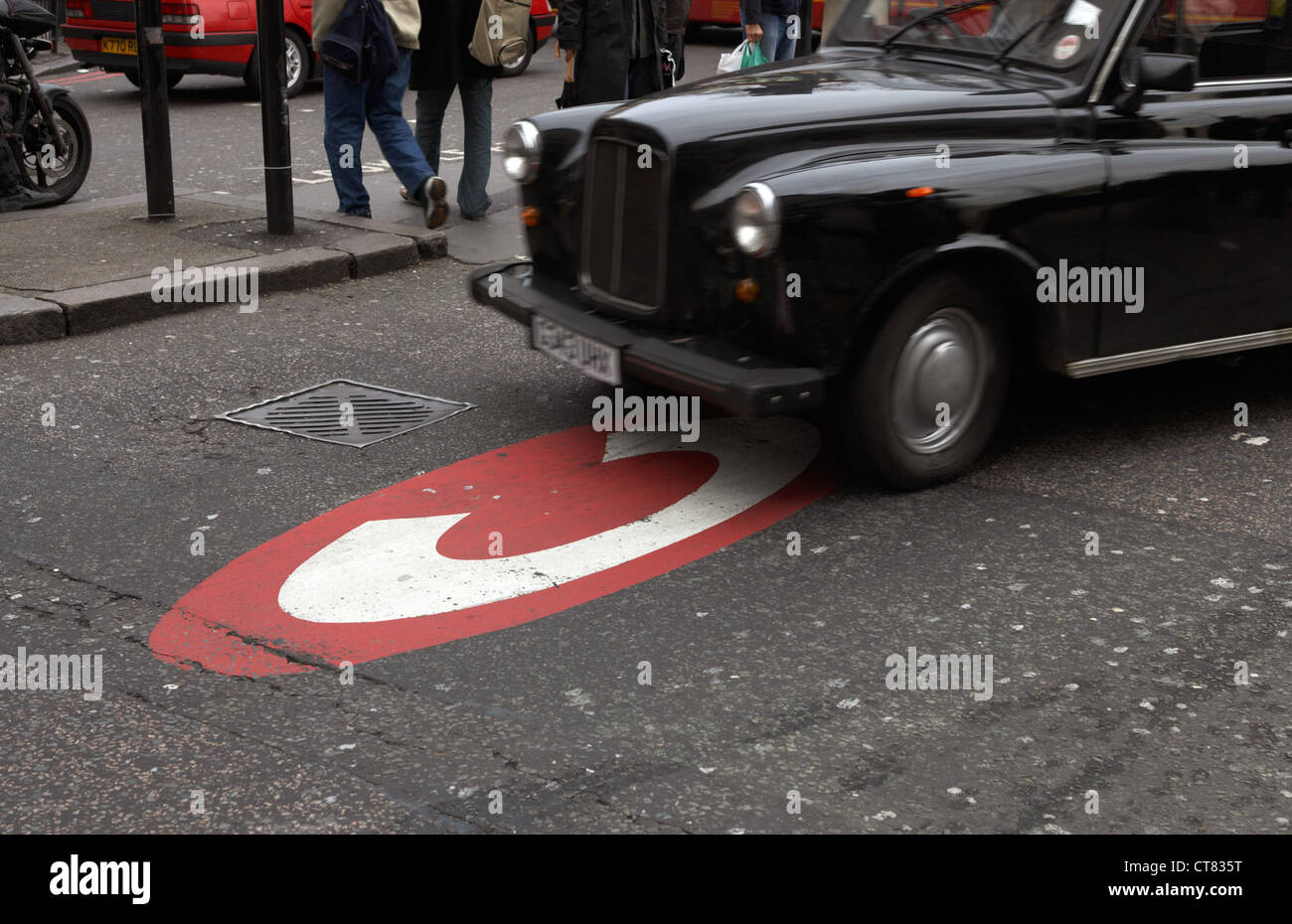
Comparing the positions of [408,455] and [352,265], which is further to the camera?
[352,265]

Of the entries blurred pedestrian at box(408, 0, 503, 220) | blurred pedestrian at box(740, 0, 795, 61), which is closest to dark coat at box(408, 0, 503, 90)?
blurred pedestrian at box(408, 0, 503, 220)

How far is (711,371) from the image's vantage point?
4.63 meters

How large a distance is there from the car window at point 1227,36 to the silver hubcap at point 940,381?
1285 mm

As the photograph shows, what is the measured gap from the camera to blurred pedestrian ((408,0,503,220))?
9.00m

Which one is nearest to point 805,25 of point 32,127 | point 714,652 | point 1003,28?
point 32,127

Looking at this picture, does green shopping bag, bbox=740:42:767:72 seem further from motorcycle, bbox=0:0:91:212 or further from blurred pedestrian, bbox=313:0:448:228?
motorcycle, bbox=0:0:91:212

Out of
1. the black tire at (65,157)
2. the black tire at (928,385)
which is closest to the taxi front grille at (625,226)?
the black tire at (928,385)

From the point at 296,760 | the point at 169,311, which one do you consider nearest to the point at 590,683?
the point at 296,760

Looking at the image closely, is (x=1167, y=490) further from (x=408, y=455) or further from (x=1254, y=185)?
(x=408, y=455)

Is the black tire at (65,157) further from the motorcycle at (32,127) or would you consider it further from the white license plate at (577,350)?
the white license plate at (577,350)
